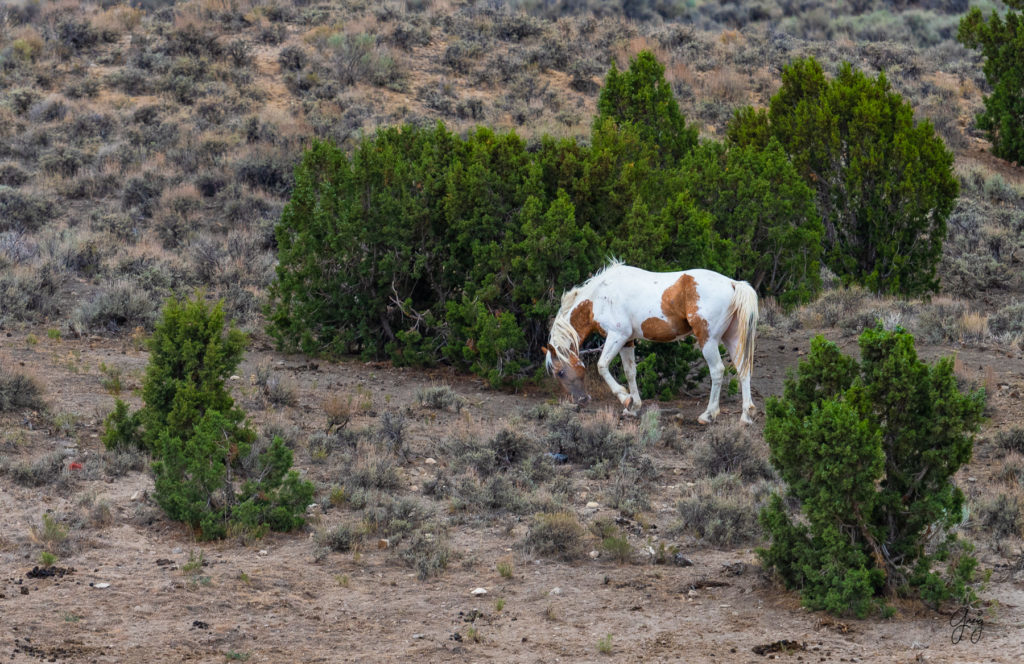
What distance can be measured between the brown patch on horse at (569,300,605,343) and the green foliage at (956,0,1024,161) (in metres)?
16.7

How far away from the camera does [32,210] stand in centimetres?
1934

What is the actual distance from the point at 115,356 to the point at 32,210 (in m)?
7.67

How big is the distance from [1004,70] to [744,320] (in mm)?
16542

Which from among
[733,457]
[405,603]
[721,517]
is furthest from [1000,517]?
[405,603]

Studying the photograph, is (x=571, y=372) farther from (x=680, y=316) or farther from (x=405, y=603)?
(x=405, y=603)

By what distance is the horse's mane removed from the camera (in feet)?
39.0

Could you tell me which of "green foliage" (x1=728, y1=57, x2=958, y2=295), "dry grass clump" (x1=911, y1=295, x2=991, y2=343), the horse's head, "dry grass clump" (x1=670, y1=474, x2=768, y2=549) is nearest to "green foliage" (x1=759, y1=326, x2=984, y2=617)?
"dry grass clump" (x1=670, y1=474, x2=768, y2=549)

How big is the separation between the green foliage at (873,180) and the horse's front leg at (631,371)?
6.90 metres

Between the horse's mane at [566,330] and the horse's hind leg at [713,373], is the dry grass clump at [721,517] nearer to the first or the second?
the horse's hind leg at [713,373]

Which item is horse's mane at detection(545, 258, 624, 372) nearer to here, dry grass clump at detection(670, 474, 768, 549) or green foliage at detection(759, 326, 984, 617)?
dry grass clump at detection(670, 474, 768, 549)

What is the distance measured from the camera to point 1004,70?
24.7 m

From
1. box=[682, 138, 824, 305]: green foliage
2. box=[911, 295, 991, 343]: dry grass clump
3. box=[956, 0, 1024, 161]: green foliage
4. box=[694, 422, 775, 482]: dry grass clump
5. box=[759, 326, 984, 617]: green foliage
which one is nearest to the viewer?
box=[759, 326, 984, 617]: green foliage

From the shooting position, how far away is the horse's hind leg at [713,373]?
11.5 meters

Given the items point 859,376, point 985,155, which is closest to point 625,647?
point 859,376
